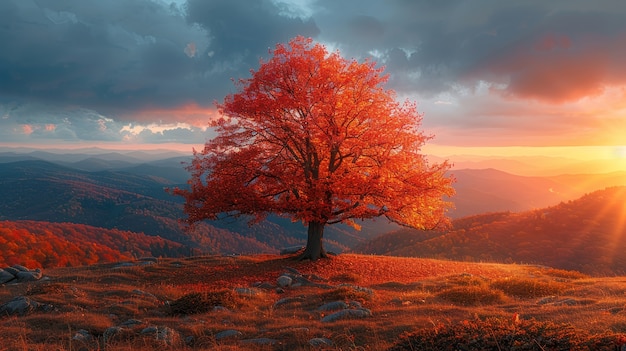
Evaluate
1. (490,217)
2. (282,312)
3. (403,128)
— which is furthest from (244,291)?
(490,217)

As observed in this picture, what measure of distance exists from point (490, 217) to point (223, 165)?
62099 mm

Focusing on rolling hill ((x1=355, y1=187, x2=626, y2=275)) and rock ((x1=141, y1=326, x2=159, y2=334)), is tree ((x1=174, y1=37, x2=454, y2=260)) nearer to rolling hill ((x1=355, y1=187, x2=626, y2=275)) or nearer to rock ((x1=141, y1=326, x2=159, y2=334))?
rock ((x1=141, y1=326, x2=159, y2=334))

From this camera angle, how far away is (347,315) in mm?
13195

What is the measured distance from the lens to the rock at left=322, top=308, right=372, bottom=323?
1289 cm

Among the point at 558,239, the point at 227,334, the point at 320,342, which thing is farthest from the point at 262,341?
the point at 558,239

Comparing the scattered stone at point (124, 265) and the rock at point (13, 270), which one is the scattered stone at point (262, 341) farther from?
the scattered stone at point (124, 265)

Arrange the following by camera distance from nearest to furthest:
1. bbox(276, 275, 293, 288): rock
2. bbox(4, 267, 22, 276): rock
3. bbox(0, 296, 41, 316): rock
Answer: bbox(0, 296, 41, 316): rock, bbox(276, 275, 293, 288): rock, bbox(4, 267, 22, 276): rock

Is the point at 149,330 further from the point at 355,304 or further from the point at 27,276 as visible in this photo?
the point at 27,276

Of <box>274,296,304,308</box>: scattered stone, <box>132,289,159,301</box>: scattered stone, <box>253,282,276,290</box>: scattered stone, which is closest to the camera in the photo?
<box>274,296,304,308</box>: scattered stone

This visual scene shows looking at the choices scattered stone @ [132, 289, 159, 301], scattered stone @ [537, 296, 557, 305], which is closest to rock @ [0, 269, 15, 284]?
scattered stone @ [132, 289, 159, 301]

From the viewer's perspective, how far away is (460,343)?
7418 mm

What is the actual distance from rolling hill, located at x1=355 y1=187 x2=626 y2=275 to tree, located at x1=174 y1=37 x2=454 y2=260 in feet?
88.6

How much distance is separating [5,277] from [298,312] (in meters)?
17.8

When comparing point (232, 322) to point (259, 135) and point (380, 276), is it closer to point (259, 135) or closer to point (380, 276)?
point (380, 276)
